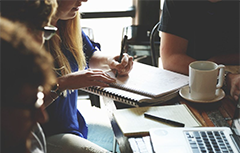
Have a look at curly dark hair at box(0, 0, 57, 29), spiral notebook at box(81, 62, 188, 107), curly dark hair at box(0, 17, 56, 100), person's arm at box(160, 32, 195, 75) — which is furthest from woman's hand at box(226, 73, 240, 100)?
curly dark hair at box(0, 17, 56, 100)

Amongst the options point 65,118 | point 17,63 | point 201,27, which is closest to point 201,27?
point 201,27

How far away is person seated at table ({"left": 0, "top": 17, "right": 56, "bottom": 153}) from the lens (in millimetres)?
400

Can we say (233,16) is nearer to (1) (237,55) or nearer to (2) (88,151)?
(1) (237,55)

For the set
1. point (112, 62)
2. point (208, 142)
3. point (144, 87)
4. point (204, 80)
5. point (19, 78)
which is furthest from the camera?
point (112, 62)

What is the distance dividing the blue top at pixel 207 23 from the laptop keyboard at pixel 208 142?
842 millimetres

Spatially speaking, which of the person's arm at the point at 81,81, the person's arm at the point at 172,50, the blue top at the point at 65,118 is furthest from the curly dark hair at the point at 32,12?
the person's arm at the point at 172,50

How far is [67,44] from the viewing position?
1.52m

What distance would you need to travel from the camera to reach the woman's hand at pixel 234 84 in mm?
1153

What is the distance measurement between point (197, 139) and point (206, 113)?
0.72 feet

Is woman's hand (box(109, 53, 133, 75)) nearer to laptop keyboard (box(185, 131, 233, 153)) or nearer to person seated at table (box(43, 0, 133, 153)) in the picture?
person seated at table (box(43, 0, 133, 153))

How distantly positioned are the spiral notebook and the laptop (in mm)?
232

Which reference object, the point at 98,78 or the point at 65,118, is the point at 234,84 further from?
the point at 65,118

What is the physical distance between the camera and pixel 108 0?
288 cm

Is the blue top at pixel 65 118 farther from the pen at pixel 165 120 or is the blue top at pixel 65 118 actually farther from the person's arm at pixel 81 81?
the pen at pixel 165 120
